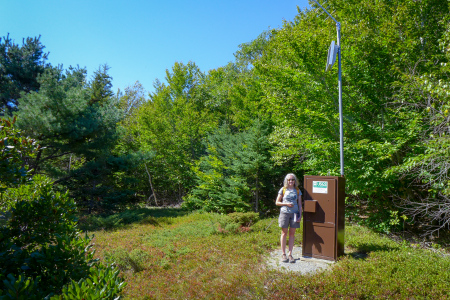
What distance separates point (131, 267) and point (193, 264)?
4.67 ft

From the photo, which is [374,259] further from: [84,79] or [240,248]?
[84,79]

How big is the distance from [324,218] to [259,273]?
1815 millimetres

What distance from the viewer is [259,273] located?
5.11m

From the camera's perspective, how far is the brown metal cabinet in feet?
18.4

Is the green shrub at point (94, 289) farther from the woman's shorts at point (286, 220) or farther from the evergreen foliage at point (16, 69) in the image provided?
the evergreen foliage at point (16, 69)

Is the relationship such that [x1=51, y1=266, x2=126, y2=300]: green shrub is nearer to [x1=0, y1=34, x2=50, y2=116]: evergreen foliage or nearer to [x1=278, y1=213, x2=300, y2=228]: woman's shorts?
[x1=278, y1=213, x2=300, y2=228]: woman's shorts

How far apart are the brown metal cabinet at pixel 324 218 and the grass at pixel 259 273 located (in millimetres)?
375


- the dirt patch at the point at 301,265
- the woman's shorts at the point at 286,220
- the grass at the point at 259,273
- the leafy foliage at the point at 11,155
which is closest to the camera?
the leafy foliage at the point at 11,155

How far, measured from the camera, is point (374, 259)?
5.38 metres

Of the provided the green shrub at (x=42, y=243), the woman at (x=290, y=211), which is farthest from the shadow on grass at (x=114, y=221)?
the green shrub at (x=42, y=243)

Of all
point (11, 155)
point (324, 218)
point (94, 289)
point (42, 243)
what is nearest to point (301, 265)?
point (324, 218)

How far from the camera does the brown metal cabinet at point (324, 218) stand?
560 centimetres

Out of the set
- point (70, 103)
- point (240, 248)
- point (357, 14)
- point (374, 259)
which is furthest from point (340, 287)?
point (70, 103)

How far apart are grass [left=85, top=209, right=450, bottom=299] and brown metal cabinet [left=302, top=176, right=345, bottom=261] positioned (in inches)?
14.8
